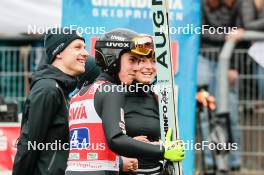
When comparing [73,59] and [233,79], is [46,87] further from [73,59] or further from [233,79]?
[233,79]

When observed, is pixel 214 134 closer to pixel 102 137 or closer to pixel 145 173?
pixel 145 173

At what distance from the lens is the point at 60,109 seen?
6262 millimetres

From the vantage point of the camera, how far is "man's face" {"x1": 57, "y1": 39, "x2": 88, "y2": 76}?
653cm

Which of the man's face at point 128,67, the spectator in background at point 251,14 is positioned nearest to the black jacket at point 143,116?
the man's face at point 128,67

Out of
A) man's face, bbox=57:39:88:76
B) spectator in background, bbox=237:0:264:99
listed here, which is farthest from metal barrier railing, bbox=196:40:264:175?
man's face, bbox=57:39:88:76

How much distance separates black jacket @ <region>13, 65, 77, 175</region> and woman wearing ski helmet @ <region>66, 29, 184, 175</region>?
0.12 m

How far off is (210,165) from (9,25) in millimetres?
3060

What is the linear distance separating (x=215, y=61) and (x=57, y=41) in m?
5.21

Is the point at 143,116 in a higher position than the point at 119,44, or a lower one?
lower

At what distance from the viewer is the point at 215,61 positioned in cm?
1162
